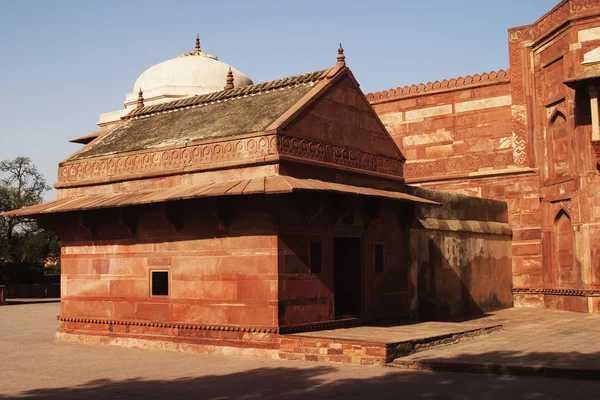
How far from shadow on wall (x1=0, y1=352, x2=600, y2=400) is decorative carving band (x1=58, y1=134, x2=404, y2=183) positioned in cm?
395

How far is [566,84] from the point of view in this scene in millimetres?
19484

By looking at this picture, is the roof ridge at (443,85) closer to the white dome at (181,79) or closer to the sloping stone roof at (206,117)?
the white dome at (181,79)

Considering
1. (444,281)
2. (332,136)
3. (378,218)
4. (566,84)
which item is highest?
(566,84)

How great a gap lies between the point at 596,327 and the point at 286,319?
721 cm

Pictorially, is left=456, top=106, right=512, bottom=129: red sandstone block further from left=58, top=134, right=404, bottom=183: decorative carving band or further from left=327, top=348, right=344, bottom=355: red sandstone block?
left=327, top=348, right=344, bottom=355: red sandstone block

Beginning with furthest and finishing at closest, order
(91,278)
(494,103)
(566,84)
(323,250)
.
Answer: (494,103) < (566,84) < (91,278) < (323,250)

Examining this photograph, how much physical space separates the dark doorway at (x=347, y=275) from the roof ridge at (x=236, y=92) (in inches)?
127

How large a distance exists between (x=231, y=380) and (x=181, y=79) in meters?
18.8

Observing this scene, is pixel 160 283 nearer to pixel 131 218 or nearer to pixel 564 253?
pixel 131 218

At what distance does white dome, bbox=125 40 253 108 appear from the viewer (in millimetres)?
26766

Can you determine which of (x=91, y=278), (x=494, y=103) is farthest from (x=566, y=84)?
(x=91, y=278)

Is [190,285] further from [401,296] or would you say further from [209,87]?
[209,87]

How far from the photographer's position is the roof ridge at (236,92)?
570 inches

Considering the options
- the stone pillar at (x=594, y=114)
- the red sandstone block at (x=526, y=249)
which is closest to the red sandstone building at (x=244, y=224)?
the stone pillar at (x=594, y=114)
